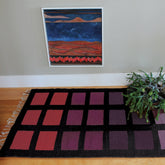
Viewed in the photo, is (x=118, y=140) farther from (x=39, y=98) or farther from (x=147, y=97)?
(x=39, y=98)

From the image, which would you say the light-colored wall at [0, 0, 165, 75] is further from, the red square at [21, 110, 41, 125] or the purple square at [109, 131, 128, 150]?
the purple square at [109, 131, 128, 150]

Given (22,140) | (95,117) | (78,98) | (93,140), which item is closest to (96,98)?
(78,98)

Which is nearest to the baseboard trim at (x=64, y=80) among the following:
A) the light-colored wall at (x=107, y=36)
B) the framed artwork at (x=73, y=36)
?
the light-colored wall at (x=107, y=36)

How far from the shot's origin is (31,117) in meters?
2.14

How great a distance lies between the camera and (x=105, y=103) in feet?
7.41

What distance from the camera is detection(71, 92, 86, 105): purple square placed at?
90.0 inches

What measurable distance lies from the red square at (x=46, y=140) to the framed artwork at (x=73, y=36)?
0.81 m

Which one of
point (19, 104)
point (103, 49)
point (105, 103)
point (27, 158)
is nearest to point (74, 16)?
point (103, 49)

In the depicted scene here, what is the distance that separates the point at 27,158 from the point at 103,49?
4.23 feet

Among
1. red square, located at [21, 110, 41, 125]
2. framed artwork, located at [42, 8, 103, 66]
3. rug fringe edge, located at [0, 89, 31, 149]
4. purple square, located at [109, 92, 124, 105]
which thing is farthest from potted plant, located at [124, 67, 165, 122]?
rug fringe edge, located at [0, 89, 31, 149]

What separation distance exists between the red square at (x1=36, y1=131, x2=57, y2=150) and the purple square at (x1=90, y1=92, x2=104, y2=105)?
543 mm

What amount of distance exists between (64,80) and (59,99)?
28cm

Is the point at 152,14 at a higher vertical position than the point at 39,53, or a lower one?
higher

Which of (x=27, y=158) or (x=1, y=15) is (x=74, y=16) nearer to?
(x=1, y=15)
